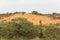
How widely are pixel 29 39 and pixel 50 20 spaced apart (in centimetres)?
1152

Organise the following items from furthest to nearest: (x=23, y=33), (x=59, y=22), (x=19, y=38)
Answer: (x=59, y=22), (x=23, y=33), (x=19, y=38)

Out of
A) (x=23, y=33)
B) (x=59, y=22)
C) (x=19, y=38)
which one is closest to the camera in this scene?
(x=19, y=38)

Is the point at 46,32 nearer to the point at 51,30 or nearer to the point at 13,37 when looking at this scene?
the point at 51,30

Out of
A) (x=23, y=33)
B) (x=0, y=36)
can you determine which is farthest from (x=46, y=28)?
(x=0, y=36)

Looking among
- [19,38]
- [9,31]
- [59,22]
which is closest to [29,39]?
[19,38]

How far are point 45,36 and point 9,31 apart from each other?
12.7ft

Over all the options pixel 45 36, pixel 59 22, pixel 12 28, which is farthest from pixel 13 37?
pixel 59 22

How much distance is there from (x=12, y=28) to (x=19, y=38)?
240cm

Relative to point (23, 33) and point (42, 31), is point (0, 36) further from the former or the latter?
point (42, 31)

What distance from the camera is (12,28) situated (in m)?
32.4

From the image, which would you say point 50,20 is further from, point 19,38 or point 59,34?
point 19,38

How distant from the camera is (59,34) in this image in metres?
33.0

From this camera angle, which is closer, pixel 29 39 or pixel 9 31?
pixel 29 39

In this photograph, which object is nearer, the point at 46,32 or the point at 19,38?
the point at 19,38
